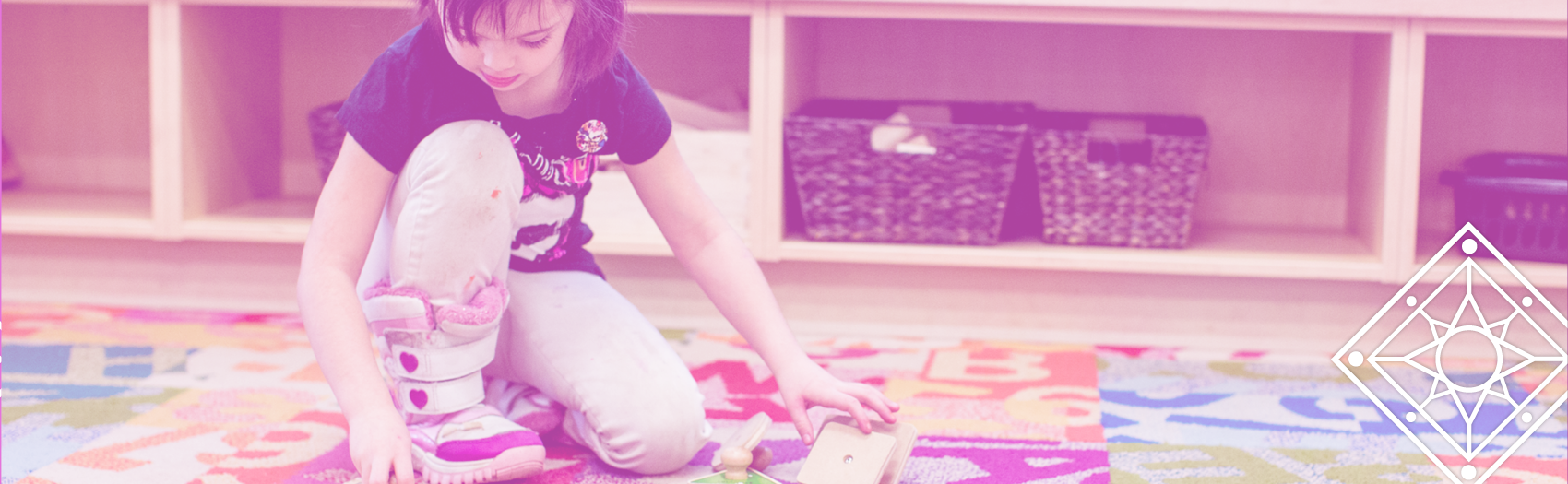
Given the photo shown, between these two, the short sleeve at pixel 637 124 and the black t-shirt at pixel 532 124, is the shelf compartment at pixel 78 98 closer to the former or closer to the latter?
the black t-shirt at pixel 532 124

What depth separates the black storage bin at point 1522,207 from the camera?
1.32m

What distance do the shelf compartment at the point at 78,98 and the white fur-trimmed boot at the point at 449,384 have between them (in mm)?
1023

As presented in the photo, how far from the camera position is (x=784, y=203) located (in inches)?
57.3

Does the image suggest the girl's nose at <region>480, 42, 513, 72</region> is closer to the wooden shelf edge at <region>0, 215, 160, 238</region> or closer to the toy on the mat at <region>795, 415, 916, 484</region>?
the toy on the mat at <region>795, 415, 916, 484</region>

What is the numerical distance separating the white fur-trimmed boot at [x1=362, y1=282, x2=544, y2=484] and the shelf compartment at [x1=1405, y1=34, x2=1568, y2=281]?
1.13 metres

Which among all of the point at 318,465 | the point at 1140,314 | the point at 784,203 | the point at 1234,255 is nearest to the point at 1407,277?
the point at 1234,255

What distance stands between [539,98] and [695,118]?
1.87 ft

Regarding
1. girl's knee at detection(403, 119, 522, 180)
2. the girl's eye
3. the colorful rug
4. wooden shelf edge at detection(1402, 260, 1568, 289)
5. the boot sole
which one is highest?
the girl's eye

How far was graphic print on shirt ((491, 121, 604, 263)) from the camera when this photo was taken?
97 cm

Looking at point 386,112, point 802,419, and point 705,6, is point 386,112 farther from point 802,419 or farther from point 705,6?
point 705,6

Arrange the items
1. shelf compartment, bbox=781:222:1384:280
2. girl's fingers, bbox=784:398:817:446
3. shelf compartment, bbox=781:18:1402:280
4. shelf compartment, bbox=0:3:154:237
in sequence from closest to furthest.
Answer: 1. girl's fingers, bbox=784:398:817:446
2. shelf compartment, bbox=781:222:1384:280
3. shelf compartment, bbox=781:18:1402:280
4. shelf compartment, bbox=0:3:154:237

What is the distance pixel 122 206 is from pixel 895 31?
1.00 meters

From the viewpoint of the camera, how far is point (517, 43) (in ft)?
2.58

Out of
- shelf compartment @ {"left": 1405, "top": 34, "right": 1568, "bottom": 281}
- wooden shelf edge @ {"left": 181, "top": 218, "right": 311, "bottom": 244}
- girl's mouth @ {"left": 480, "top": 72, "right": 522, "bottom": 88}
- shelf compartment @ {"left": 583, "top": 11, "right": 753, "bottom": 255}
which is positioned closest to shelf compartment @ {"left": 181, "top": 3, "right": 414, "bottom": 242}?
wooden shelf edge @ {"left": 181, "top": 218, "right": 311, "bottom": 244}
